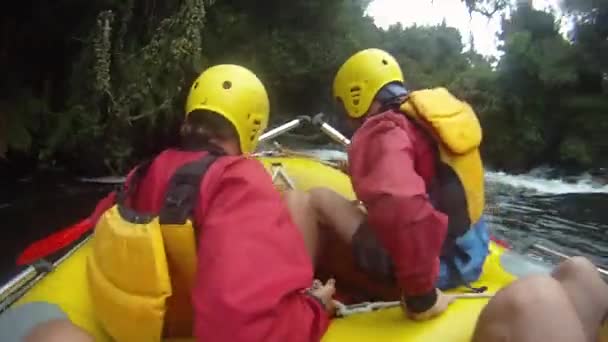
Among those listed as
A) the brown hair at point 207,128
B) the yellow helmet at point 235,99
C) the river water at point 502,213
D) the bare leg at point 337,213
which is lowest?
the river water at point 502,213

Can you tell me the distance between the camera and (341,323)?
1.73m

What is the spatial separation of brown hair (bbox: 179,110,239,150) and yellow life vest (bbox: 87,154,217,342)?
0.12 meters

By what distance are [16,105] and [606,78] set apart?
1012cm

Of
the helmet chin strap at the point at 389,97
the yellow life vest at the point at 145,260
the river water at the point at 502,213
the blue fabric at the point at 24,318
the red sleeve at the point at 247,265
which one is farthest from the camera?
the river water at the point at 502,213

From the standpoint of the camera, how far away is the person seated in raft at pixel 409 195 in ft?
5.32

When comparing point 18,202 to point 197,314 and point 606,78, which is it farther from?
point 606,78

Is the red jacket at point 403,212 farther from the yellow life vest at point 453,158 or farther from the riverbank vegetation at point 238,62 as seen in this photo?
the riverbank vegetation at point 238,62

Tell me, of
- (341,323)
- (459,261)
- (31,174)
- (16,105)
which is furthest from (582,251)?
(31,174)

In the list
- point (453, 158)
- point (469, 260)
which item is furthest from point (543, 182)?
point (453, 158)

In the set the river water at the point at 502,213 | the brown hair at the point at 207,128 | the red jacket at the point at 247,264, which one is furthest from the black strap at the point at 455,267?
the river water at the point at 502,213

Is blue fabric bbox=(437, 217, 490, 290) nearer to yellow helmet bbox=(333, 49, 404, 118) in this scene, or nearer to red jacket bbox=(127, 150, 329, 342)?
yellow helmet bbox=(333, 49, 404, 118)

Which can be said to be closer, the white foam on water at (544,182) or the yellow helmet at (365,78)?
the yellow helmet at (365,78)

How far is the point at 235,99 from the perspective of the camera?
1.58 meters

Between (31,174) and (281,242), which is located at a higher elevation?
(281,242)
